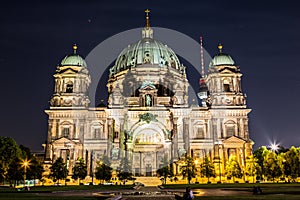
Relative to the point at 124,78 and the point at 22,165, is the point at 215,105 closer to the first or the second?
the point at 124,78

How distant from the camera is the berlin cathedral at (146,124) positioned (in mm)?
→ 63219

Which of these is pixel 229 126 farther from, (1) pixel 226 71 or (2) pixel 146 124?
(2) pixel 146 124

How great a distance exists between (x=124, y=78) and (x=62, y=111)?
17.8 metres

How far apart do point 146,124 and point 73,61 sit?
20.7 meters

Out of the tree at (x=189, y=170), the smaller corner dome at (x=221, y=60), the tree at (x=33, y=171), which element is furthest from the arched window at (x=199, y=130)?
the tree at (x=33, y=171)

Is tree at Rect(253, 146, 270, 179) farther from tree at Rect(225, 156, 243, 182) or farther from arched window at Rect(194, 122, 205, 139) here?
arched window at Rect(194, 122, 205, 139)

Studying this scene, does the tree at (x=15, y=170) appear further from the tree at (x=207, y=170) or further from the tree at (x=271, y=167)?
the tree at (x=271, y=167)

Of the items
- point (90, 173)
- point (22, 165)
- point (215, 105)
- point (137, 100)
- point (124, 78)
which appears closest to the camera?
point (22, 165)

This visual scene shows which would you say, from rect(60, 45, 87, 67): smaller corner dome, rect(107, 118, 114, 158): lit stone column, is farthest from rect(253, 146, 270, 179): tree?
rect(60, 45, 87, 67): smaller corner dome

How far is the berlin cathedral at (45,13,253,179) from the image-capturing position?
63.2 m

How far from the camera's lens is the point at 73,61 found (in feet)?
231

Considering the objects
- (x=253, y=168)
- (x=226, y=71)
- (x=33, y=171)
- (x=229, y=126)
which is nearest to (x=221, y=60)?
(x=226, y=71)

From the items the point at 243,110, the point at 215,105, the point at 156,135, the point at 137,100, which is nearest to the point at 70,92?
the point at 137,100

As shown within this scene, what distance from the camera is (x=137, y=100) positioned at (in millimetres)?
71438
